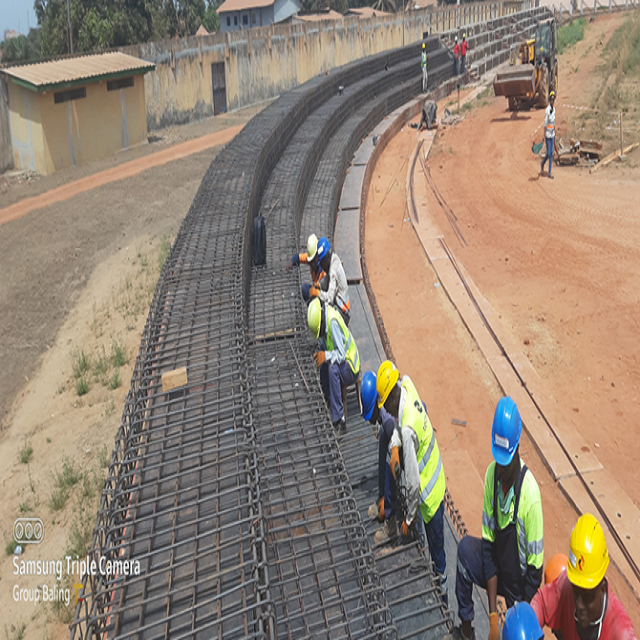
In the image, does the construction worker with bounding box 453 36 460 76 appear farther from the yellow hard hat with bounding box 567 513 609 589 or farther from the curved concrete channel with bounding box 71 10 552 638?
the yellow hard hat with bounding box 567 513 609 589

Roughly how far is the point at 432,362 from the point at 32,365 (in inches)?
234

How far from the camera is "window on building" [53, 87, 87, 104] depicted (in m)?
18.7

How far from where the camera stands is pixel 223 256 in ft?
23.9

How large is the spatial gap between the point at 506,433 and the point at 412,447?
78 centimetres

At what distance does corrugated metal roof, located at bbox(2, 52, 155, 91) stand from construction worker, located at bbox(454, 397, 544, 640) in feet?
58.3

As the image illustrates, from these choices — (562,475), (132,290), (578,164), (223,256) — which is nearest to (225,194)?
(223,256)

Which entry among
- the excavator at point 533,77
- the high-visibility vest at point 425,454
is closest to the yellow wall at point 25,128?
the excavator at point 533,77

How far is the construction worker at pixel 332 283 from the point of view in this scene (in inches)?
252

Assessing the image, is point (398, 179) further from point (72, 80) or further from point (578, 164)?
point (72, 80)

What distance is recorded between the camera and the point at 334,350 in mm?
5746

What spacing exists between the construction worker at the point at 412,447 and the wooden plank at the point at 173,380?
1.73m

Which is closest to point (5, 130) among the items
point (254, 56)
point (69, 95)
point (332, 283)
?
point (69, 95)

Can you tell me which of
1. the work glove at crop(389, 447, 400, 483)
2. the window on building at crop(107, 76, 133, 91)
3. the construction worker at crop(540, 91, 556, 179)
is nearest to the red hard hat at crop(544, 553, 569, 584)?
the work glove at crop(389, 447, 400, 483)

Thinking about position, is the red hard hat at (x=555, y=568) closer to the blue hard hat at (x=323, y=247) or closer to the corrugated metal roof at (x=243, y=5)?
the blue hard hat at (x=323, y=247)
